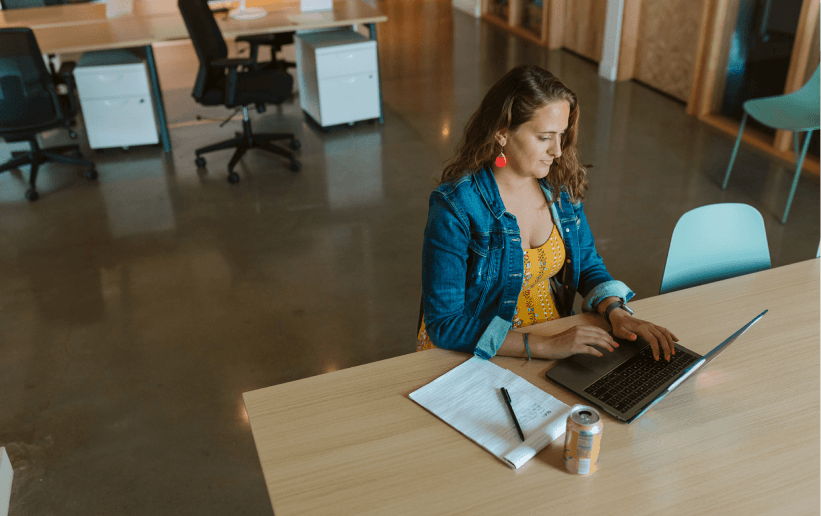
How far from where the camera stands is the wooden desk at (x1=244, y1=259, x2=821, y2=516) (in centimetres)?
128

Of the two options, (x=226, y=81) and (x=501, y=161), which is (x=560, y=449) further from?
(x=226, y=81)

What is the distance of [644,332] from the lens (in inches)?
66.3

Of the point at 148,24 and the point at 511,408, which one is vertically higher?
the point at 148,24

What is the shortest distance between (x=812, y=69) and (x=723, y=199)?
4.09 ft

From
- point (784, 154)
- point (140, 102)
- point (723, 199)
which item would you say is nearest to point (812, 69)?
point (784, 154)

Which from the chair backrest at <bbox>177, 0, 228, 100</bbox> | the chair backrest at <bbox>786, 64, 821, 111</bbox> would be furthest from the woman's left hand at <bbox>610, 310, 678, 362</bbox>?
the chair backrest at <bbox>177, 0, 228, 100</bbox>

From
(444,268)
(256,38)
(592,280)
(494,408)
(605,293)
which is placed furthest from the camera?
(256,38)

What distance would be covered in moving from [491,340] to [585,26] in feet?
20.6

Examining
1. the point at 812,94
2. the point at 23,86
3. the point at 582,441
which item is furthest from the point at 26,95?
the point at 812,94

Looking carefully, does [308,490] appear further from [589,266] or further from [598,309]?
[589,266]

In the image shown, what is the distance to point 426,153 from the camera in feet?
16.5

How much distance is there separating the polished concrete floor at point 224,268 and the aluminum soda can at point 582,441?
129cm

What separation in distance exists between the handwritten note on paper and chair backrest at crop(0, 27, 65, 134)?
150 inches

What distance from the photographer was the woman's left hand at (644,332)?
1.64 m
